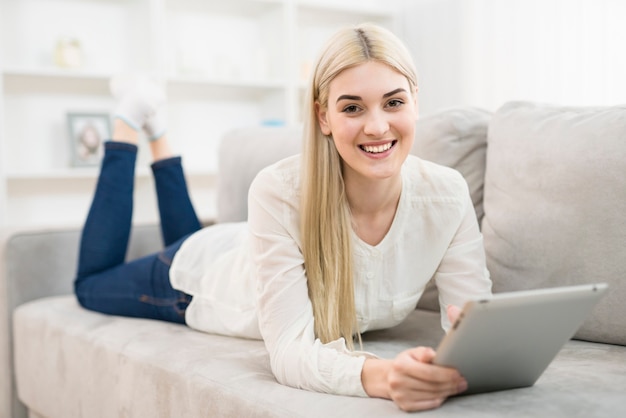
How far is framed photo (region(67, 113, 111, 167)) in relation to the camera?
3.37 meters

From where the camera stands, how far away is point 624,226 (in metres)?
1.32

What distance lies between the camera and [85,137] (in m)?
3.39

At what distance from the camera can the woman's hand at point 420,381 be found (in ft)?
3.04

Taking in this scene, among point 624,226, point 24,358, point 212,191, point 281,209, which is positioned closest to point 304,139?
point 281,209

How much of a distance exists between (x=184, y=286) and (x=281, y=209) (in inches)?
22.2

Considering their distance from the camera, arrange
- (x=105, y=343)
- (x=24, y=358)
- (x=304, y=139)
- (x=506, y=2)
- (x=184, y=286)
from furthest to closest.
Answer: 1. (x=506, y=2)
2. (x=24, y=358)
3. (x=184, y=286)
4. (x=105, y=343)
5. (x=304, y=139)

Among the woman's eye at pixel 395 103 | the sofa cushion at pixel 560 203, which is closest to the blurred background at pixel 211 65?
the sofa cushion at pixel 560 203

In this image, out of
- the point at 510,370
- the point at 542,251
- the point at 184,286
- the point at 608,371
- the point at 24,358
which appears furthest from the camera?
the point at 24,358

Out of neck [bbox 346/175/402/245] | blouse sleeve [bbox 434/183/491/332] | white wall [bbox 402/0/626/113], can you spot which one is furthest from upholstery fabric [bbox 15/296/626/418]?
white wall [bbox 402/0/626/113]

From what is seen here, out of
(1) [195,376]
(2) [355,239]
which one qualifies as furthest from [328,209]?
(1) [195,376]

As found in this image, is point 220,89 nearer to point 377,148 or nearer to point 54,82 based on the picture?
point 54,82

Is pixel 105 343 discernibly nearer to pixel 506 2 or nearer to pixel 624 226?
pixel 624 226

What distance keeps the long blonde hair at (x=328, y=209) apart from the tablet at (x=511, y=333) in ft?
1.02

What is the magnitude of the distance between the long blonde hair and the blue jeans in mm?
581
